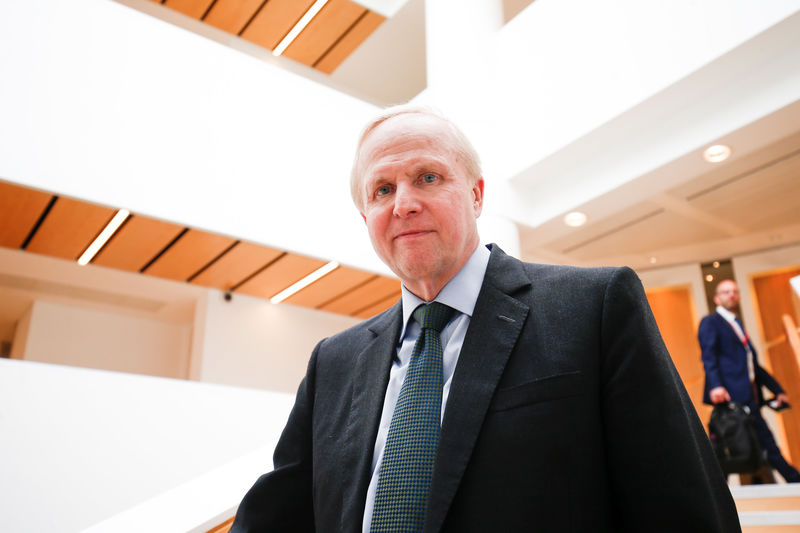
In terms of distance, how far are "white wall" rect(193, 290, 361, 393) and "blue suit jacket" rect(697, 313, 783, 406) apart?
446 centimetres

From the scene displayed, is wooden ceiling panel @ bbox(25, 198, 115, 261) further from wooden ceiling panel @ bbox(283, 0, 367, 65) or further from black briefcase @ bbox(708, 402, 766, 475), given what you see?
black briefcase @ bbox(708, 402, 766, 475)

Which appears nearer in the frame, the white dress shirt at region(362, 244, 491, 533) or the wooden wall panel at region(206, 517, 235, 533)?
Result: the white dress shirt at region(362, 244, 491, 533)

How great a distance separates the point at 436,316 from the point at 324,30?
23.9ft

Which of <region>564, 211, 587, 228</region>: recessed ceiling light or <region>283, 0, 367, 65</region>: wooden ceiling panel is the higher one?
<region>283, 0, 367, 65</region>: wooden ceiling panel

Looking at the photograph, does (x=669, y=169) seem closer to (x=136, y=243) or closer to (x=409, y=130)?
(x=136, y=243)

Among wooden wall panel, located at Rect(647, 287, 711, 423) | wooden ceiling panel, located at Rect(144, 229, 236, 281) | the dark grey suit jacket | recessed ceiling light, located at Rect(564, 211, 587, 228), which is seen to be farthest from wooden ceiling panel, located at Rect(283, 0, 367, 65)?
the dark grey suit jacket

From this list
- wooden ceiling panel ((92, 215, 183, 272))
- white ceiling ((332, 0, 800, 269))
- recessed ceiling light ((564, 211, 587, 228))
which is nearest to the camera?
white ceiling ((332, 0, 800, 269))

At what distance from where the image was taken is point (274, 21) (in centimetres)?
789

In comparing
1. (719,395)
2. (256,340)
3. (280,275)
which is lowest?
(719,395)

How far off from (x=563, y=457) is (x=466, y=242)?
522mm

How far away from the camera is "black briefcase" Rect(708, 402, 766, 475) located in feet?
17.7

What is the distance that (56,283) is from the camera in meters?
7.91

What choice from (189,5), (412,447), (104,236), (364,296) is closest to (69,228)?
(104,236)

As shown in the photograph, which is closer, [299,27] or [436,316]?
[436,316]
